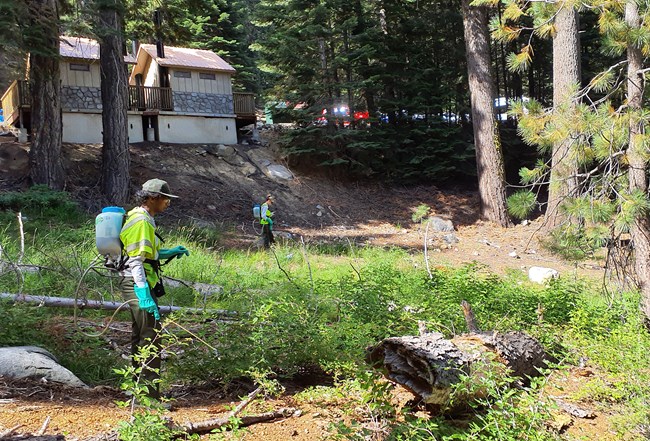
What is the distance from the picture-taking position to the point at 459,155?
23406 millimetres

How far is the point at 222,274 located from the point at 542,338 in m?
5.38

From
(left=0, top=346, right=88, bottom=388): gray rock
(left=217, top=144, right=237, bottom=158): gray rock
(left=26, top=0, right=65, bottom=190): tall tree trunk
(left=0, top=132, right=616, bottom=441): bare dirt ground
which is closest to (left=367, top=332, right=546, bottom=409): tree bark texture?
(left=0, top=132, right=616, bottom=441): bare dirt ground

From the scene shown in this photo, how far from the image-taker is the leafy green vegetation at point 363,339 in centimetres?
414

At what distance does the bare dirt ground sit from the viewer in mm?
4355

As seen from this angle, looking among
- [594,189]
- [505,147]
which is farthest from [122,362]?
[505,147]

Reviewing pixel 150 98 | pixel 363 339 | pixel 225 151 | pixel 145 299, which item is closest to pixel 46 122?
pixel 150 98

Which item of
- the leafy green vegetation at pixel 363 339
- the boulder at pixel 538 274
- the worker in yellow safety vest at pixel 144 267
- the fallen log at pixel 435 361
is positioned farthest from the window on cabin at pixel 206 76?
the fallen log at pixel 435 361

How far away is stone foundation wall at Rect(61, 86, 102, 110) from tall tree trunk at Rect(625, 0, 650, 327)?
62.2 feet

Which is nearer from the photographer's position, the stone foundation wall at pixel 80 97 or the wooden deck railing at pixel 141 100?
the stone foundation wall at pixel 80 97

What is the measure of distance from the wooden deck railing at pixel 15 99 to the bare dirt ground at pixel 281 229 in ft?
8.61

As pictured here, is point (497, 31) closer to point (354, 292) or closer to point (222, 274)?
point (354, 292)

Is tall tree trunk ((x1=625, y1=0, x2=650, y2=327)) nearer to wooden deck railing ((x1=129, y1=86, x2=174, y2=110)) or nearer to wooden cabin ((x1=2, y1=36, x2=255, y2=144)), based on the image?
wooden cabin ((x1=2, y1=36, x2=255, y2=144))

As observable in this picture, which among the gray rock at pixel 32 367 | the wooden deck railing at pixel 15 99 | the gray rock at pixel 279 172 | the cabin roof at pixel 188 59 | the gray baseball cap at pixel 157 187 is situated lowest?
the gray rock at pixel 32 367

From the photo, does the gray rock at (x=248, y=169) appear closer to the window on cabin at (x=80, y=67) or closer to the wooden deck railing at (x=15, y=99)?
the window on cabin at (x=80, y=67)
